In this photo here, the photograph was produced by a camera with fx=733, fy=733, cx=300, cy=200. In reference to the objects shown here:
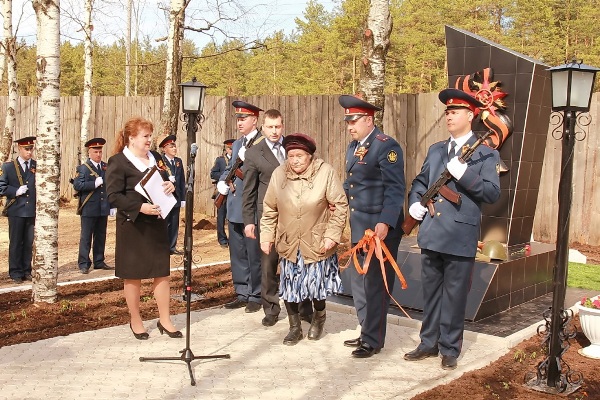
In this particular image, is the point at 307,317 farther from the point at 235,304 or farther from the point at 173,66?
the point at 173,66

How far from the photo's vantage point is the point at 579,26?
3378 centimetres

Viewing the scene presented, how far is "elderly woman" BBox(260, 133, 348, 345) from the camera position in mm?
5934

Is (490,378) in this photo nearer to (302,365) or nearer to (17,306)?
(302,365)

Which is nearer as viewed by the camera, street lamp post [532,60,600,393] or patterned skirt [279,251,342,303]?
street lamp post [532,60,600,393]

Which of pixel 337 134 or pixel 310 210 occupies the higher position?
pixel 337 134

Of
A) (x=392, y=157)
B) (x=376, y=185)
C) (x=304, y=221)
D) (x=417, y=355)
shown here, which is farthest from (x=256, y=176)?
(x=417, y=355)

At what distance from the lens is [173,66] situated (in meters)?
13.0

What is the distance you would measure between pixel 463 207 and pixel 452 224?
0.16 meters

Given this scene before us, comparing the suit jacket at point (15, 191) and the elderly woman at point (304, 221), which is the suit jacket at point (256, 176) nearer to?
the elderly woman at point (304, 221)

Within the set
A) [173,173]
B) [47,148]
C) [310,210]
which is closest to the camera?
[310,210]

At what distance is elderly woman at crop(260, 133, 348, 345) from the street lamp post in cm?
166

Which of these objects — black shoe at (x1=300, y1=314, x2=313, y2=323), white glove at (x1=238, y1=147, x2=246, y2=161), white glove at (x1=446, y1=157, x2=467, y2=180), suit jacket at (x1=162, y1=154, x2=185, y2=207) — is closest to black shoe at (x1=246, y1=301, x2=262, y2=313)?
black shoe at (x1=300, y1=314, x2=313, y2=323)

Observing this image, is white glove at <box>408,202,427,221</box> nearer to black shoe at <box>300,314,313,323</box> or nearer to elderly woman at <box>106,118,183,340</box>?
black shoe at <box>300,314,313,323</box>

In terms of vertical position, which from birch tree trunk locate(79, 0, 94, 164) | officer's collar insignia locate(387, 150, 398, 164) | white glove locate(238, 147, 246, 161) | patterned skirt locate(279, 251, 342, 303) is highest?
birch tree trunk locate(79, 0, 94, 164)
